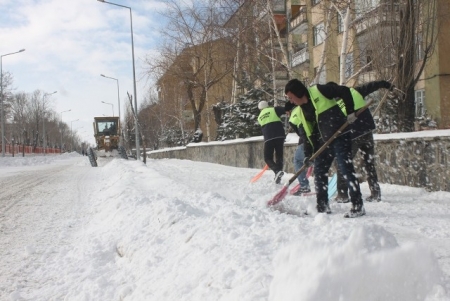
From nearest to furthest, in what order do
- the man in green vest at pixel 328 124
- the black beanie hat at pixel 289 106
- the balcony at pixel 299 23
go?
1. the man in green vest at pixel 328 124
2. the black beanie hat at pixel 289 106
3. the balcony at pixel 299 23

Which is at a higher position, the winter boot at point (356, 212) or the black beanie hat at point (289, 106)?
the black beanie hat at point (289, 106)

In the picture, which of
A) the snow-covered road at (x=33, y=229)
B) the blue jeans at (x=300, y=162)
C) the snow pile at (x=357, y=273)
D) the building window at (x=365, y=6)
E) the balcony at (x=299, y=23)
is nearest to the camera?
the snow pile at (x=357, y=273)

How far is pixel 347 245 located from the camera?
6.24ft

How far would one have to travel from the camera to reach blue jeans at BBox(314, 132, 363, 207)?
4.60 meters

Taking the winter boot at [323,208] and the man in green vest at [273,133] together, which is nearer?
the winter boot at [323,208]

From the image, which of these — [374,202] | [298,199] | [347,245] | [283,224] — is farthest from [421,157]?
[347,245]

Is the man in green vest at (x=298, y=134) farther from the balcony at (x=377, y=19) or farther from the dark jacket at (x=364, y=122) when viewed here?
the balcony at (x=377, y=19)

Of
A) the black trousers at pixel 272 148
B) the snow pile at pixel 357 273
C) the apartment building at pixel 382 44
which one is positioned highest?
the apartment building at pixel 382 44

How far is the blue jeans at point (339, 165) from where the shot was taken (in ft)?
15.1

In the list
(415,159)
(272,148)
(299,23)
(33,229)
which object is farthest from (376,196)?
(299,23)

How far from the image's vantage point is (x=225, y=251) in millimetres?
2680

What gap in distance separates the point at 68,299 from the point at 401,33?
9.24m

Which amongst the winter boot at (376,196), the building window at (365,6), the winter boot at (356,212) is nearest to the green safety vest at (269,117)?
the winter boot at (376,196)

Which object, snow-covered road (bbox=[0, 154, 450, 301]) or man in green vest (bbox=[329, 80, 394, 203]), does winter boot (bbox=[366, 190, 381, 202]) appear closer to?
man in green vest (bbox=[329, 80, 394, 203])
